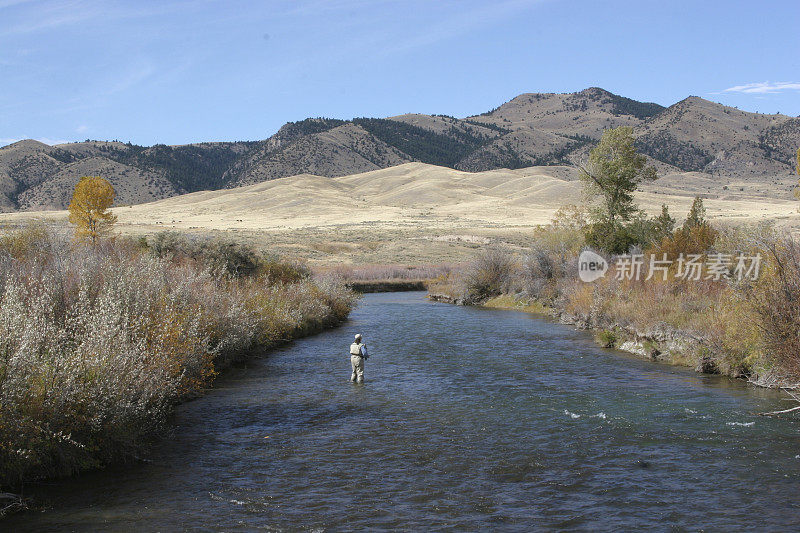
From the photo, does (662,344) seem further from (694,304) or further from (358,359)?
(358,359)

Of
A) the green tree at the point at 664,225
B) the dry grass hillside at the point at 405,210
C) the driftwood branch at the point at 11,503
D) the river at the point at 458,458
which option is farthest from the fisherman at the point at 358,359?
the dry grass hillside at the point at 405,210

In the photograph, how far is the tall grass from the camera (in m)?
9.95

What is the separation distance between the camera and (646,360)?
70.8 ft

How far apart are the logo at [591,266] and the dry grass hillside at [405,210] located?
115 feet

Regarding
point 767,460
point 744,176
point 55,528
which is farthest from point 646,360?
point 744,176

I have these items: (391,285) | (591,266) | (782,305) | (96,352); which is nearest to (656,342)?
(782,305)

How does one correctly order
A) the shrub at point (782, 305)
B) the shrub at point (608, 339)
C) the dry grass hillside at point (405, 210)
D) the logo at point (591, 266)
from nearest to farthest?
the shrub at point (782, 305) < the shrub at point (608, 339) < the logo at point (591, 266) < the dry grass hillside at point (405, 210)

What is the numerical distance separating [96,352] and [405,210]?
429 feet

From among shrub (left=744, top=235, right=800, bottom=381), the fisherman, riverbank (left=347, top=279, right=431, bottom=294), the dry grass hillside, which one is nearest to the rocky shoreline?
shrub (left=744, top=235, right=800, bottom=381)

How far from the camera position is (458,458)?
11.8m

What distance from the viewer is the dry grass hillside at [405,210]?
82.6 metres

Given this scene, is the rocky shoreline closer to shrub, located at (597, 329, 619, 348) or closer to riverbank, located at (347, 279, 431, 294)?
shrub, located at (597, 329, 619, 348)

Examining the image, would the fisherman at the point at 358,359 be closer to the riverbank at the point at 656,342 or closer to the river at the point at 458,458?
the river at the point at 458,458

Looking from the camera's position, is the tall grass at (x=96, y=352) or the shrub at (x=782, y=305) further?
the shrub at (x=782, y=305)
